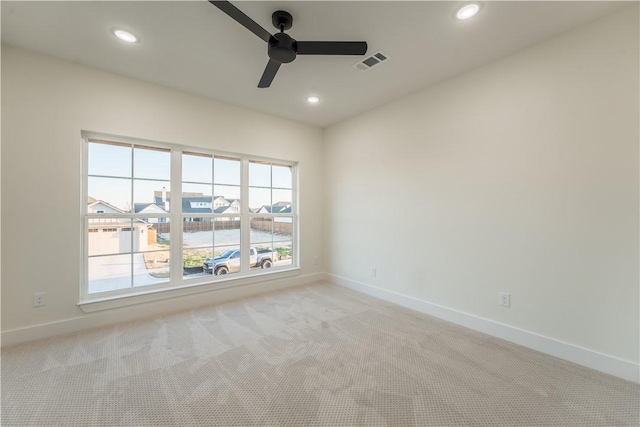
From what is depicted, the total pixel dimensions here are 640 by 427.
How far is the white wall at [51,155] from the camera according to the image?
2303 mm

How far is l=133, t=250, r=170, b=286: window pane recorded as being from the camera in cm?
298

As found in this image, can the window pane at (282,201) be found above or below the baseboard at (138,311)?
above

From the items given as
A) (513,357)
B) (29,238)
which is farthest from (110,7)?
(513,357)

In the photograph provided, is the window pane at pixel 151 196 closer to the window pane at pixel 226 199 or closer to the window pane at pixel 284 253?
the window pane at pixel 226 199

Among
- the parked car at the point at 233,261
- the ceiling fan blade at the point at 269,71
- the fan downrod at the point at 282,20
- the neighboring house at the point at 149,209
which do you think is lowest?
the parked car at the point at 233,261

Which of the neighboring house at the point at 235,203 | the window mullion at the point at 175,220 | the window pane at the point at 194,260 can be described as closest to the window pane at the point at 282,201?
the neighboring house at the point at 235,203

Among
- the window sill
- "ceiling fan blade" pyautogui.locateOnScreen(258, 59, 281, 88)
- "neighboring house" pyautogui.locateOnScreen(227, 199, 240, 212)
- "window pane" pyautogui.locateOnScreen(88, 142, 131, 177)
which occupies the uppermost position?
"ceiling fan blade" pyautogui.locateOnScreen(258, 59, 281, 88)

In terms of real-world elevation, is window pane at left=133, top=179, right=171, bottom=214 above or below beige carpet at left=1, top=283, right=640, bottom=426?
above

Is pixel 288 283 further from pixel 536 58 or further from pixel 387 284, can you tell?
pixel 536 58

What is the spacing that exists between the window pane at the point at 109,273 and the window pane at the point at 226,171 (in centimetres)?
140

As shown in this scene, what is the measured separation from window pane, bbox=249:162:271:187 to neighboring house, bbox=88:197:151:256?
4.79 ft

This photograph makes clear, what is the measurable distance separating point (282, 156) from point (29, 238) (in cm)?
288

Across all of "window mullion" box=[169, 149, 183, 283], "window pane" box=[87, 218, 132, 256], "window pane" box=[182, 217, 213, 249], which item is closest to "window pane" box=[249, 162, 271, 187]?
"window pane" box=[182, 217, 213, 249]

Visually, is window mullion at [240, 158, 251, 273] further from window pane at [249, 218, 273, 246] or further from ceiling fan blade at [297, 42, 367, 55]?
ceiling fan blade at [297, 42, 367, 55]
